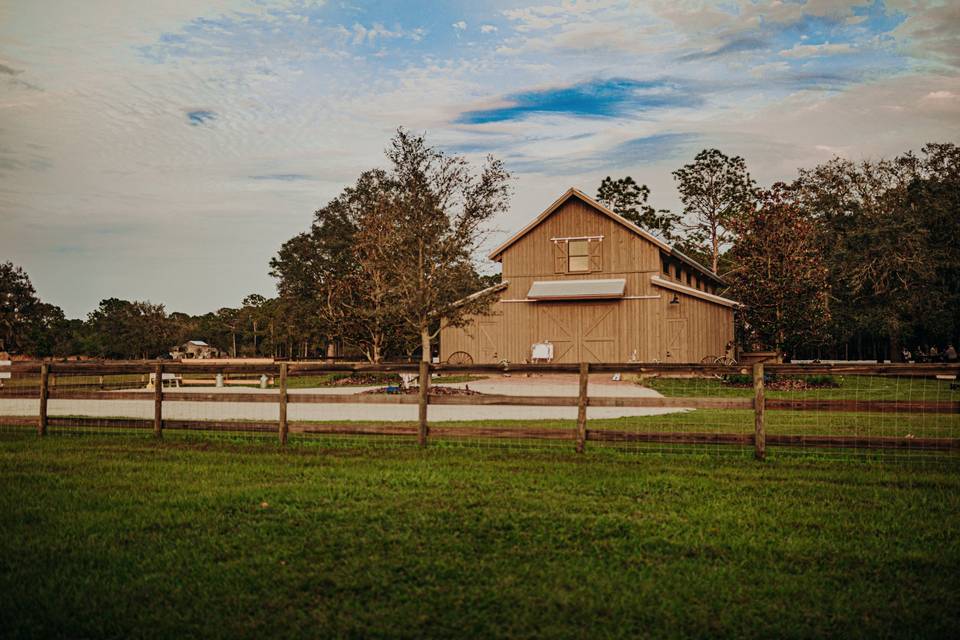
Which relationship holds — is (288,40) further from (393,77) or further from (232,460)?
(232,460)

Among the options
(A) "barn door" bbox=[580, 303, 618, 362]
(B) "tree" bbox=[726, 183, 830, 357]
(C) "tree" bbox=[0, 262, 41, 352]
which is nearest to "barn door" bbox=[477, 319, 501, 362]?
(A) "barn door" bbox=[580, 303, 618, 362]

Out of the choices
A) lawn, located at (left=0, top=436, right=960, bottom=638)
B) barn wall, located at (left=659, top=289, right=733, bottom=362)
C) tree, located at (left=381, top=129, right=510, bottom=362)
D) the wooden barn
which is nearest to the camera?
lawn, located at (left=0, top=436, right=960, bottom=638)

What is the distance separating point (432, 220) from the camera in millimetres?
29094

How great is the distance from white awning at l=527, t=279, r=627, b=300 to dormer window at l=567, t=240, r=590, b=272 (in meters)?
0.70

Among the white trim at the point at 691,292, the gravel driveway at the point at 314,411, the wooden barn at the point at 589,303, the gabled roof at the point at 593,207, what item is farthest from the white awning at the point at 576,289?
the gravel driveway at the point at 314,411

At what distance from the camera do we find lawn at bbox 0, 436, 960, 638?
14.5ft

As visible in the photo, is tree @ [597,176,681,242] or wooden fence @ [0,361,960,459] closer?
wooden fence @ [0,361,960,459]

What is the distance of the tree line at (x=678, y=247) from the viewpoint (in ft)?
97.1

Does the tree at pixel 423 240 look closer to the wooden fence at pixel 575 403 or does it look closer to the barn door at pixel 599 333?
the barn door at pixel 599 333

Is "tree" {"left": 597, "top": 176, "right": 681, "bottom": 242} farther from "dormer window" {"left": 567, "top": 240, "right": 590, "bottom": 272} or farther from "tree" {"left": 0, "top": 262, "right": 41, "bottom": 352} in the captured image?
"tree" {"left": 0, "top": 262, "right": 41, "bottom": 352}

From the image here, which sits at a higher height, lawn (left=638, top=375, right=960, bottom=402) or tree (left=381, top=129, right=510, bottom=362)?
tree (left=381, top=129, right=510, bottom=362)

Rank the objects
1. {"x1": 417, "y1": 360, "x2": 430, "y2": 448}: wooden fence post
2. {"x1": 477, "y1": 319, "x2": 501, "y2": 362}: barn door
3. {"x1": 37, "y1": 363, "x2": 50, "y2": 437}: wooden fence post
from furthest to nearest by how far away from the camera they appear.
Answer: {"x1": 477, "y1": 319, "x2": 501, "y2": 362}: barn door, {"x1": 37, "y1": 363, "x2": 50, "y2": 437}: wooden fence post, {"x1": 417, "y1": 360, "x2": 430, "y2": 448}: wooden fence post

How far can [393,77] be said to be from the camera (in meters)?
20.1

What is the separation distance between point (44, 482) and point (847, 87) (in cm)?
2492
